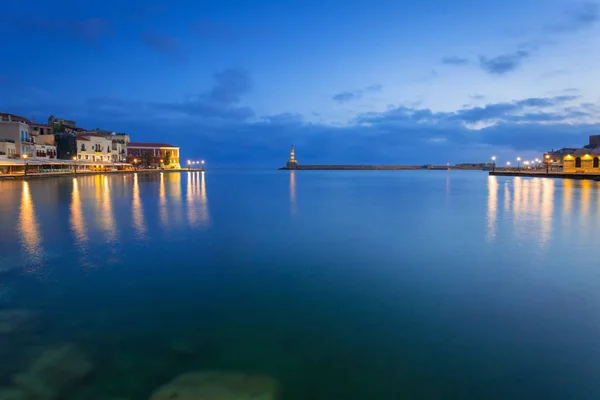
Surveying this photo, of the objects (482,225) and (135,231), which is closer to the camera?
(135,231)

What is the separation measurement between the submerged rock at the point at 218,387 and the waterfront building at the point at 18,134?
50546mm

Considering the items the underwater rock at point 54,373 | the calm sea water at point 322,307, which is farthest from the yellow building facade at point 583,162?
the underwater rock at point 54,373

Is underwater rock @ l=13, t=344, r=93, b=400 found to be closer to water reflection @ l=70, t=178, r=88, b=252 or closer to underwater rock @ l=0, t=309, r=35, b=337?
underwater rock @ l=0, t=309, r=35, b=337

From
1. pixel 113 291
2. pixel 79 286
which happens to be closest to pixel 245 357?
pixel 113 291

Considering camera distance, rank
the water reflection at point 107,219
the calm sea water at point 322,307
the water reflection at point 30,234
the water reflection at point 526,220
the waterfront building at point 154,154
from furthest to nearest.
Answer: the waterfront building at point 154,154 < the water reflection at point 526,220 < the water reflection at point 107,219 < the water reflection at point 30,234 < the calm sea water at point 322,307

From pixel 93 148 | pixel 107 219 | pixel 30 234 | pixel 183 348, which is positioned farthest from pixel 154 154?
pixel 183 348

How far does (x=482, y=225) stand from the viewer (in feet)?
46.9

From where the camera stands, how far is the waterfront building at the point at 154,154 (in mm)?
86688

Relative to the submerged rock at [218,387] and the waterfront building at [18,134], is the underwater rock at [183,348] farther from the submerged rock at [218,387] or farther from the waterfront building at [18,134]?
the waterfront building at [18,134]

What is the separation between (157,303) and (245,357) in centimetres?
237

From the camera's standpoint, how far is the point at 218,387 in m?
3.80

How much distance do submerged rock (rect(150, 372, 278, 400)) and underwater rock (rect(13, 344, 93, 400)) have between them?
94 centimetres

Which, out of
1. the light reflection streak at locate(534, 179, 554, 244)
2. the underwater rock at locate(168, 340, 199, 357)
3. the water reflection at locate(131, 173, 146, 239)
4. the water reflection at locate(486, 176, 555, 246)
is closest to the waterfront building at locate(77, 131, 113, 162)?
the water reflection at locate(131, 173, 146, 239)

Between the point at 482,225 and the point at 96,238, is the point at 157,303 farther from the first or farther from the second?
the point at 482,225
